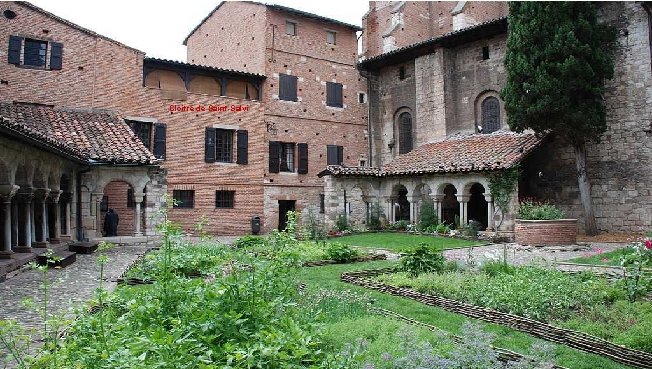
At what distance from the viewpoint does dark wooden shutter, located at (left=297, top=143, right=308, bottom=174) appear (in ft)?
89.2

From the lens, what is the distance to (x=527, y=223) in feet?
57.1

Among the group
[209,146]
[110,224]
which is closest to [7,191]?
[110,224]

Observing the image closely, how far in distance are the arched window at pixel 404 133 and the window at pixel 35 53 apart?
17.7 m

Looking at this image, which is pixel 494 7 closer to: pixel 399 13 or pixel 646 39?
pixel 399 13

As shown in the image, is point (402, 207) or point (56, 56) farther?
point (402, 207)

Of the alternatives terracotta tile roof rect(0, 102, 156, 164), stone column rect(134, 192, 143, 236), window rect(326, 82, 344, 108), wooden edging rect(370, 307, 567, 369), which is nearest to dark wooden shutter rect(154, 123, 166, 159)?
terracotta tile roof rect(0, 102, 156, 164)

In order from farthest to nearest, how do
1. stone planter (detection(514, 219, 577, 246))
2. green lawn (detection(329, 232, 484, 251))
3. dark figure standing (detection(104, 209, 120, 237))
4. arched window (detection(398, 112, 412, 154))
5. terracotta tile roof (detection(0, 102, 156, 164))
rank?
arched window (detection(398, 112, 412, 154)) → dark figure standing (detection(104, 209, 120, 237)) → green lawn (detection(329, 232, 484, 251)) → terracotta tile roof (detection(0, 102, 156, 164)) → stone planter (detection(514, 219, 577, 246))

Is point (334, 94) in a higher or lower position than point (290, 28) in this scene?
lower

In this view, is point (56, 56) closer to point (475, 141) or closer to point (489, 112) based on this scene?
point (475, 141)

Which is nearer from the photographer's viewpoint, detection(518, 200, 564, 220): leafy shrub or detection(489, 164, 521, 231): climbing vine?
detection(518, 200, 564, 220): leafy shrub

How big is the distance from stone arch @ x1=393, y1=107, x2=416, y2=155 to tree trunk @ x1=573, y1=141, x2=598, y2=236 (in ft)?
33.1

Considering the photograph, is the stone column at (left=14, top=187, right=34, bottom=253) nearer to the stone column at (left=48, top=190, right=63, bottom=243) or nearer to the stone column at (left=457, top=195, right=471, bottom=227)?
the stone column at (left=48, top=190, right=63, bottom=243)

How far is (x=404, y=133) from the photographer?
28.9 meters

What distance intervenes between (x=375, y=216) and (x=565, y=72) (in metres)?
11.1
